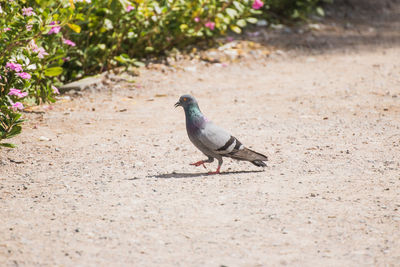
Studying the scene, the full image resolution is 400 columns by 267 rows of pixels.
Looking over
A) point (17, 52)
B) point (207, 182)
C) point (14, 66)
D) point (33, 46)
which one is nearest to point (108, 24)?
point (33, 46)

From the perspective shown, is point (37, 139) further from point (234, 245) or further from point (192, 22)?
point (192, 22)

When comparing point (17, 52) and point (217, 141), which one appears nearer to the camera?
point (217, 141)

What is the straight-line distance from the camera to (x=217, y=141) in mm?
4695

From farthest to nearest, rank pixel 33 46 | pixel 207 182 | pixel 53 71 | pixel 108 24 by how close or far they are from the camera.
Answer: pixel 108 24
pixel 53 71
pixel 33 46
pixel 207 182

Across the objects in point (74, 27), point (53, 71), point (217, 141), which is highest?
point (74, 27)

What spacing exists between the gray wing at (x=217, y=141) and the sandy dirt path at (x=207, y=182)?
9.6 inches

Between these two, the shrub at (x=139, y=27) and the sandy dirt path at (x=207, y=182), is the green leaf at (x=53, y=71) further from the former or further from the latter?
the shrub at (x=139, y=27)

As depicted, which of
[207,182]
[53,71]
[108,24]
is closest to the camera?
[207,182]

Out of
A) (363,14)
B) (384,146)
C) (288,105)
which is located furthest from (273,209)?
(363,14)

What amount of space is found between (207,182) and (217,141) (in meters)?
0.33

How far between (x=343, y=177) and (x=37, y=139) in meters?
3.00

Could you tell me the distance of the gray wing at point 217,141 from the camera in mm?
4695

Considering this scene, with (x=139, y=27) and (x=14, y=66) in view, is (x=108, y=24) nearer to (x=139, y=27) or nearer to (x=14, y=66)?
(x=139, y=27)

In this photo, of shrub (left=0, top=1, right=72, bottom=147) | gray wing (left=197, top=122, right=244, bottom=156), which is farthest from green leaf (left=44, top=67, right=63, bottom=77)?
gray wing (left=197, top=122, right=244, bottom=156)
